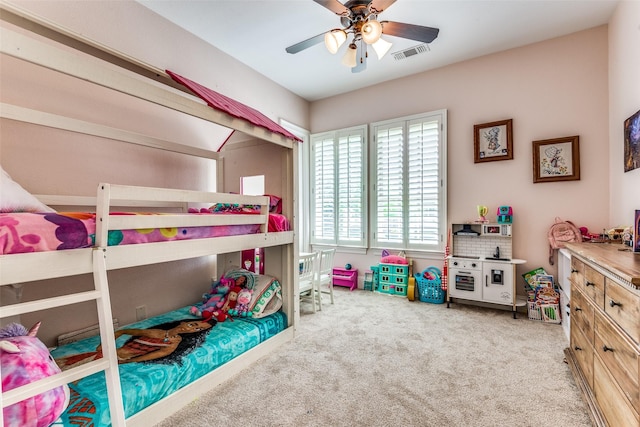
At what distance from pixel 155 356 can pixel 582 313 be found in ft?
8.71

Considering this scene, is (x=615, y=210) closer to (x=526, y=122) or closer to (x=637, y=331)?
(x=526, y=122)

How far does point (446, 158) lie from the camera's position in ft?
12.4

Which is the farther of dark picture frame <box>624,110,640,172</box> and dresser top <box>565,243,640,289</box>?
dark picture frame <box>624,110,640,172</box>

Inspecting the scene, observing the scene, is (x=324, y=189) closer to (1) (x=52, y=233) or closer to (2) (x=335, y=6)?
(2) (x=335, y=6)

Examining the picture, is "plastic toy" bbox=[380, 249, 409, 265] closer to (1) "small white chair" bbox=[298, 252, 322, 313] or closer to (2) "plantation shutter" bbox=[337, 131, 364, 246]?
(2) "plantation shutter" bbox=[337, 131, 364, 246]

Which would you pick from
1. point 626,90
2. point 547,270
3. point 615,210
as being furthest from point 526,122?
point 547,270

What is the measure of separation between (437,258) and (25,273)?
151 inches

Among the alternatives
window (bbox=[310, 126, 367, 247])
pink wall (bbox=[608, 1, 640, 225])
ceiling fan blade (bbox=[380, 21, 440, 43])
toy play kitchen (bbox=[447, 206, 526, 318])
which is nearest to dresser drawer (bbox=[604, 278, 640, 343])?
pink wall (bbox=[608, 1, 640, 225])

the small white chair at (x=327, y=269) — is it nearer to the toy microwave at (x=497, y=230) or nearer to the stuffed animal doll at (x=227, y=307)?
the stuffed animal doll at (x=227, y=307)

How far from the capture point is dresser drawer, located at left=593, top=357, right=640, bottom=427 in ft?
3.79

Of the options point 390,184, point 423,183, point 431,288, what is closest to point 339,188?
point 390,184

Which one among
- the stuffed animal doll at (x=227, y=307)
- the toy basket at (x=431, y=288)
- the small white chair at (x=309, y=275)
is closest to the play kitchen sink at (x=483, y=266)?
the toy basket at (x=431, y=288)

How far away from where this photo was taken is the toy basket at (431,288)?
3.60m

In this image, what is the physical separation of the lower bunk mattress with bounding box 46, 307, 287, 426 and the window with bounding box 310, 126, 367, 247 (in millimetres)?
2136
